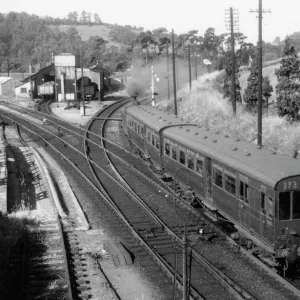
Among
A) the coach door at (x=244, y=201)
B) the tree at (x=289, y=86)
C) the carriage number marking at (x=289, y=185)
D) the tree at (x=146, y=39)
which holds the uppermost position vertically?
the tree at (x=146, y=39)

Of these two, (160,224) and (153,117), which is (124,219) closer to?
(160,224)

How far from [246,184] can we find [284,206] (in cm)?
172

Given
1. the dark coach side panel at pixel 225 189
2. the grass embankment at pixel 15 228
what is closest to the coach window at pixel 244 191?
the dark coach side panel at pixel 225 189

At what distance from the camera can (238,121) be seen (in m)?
33.8

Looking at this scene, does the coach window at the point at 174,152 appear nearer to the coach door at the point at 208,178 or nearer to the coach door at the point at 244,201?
the coach door at the point at 208,178

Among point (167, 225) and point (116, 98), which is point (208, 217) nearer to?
point (167, 225)

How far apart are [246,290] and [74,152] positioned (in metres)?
22.5

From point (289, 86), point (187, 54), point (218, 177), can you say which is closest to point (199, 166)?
point (218, 177)

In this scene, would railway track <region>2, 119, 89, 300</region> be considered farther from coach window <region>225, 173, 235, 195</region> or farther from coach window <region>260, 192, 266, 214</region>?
coach window <region>260, 192, 266, 214</region>

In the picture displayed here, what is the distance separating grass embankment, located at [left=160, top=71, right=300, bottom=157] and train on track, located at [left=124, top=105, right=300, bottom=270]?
689cm

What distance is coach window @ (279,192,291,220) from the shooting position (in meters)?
13.2

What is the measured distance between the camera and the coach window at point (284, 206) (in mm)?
13164

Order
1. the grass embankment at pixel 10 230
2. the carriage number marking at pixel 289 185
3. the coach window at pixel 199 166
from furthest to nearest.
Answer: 1. the coach window at pixel 199 166
2. the grass embankment at pixel 10 230
3. the carriage number marking at pixel 289 185

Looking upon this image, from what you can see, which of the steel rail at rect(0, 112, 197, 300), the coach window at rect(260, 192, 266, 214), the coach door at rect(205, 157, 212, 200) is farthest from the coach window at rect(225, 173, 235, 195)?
the steel rail at rect(0, 112, 197, 300)
